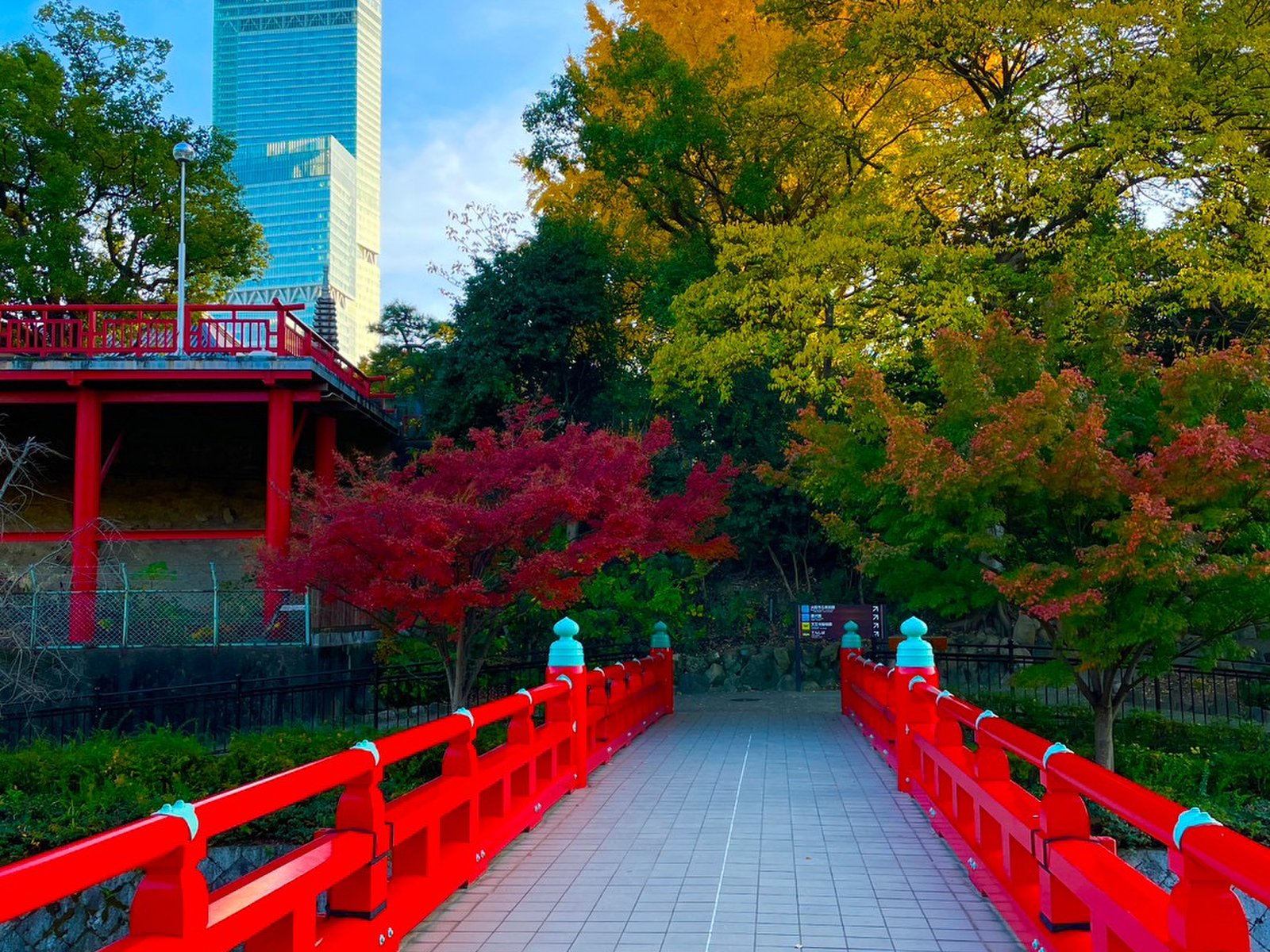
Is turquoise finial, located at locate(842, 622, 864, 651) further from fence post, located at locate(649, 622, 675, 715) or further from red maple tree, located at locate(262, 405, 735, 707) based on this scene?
red maple tree, located at locate(262, 405, 735, 707)

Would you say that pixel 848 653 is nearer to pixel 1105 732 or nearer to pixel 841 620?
pixel 841 620

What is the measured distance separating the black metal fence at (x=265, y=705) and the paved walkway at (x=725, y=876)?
16.9 ft

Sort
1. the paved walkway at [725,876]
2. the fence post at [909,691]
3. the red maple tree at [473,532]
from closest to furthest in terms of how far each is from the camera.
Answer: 1. the paved walkway at [725,876]
2. the fence post at [909,691]
3. the red maple tree at [473,532]

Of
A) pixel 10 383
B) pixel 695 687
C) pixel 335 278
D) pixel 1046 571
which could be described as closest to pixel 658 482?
pixel 695 687

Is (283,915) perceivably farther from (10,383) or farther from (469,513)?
(10,383)

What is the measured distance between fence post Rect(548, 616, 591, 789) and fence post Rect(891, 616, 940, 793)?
2859mm

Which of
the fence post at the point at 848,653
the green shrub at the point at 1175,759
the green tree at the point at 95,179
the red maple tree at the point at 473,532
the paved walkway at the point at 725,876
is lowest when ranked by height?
the green shrub at the point at 1175,759

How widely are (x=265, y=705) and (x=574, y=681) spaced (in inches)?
301

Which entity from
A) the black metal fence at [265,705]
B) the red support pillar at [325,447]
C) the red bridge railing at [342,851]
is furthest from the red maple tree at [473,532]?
the red support pillar at [325,447]

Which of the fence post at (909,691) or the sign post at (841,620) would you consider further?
the sign post at (841,620)

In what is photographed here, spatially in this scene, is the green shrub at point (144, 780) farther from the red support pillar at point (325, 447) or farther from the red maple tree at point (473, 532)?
the red support pillar at point (325, 447)

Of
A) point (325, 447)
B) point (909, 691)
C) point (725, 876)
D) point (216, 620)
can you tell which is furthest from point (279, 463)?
point (725, 876)

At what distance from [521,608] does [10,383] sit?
10.7 m

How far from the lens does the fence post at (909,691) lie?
9555 millimetres
